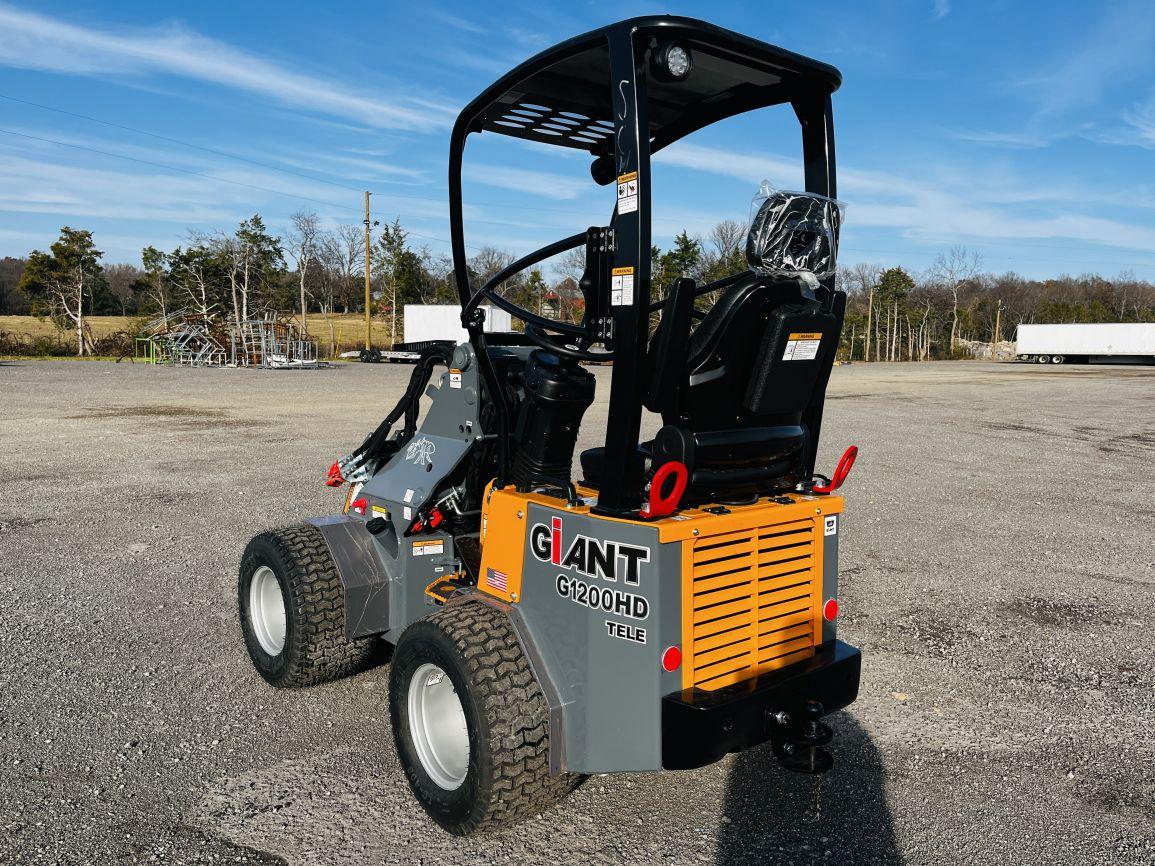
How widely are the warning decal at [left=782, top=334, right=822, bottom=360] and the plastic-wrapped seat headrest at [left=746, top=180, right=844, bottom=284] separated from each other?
237 millimetres

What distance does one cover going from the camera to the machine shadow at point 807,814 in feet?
10.2

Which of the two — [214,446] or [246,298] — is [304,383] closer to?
[214,446]

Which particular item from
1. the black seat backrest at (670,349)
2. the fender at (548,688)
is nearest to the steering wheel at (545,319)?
the black seat backrest at (670,349)

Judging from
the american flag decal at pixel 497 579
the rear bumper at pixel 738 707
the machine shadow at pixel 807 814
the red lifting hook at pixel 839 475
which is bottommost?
the machine shadow at pixel 807 814

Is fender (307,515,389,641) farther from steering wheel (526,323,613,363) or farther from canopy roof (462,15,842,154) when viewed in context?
canopy roof (462,15,842,154)

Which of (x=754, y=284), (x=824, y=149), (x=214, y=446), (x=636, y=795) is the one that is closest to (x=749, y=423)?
(x=754, y=284)

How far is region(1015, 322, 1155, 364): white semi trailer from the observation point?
5894 centimetres

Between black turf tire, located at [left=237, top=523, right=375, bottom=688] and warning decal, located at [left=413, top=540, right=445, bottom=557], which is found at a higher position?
warning decal, located at [left=413, top=540, right=445, bottom=557]

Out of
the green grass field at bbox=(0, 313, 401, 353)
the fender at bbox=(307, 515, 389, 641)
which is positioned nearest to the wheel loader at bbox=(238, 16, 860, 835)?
the fender at bbox=(307, 515, 389, 641)

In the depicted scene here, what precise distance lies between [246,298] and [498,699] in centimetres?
5246

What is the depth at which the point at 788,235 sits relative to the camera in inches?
119

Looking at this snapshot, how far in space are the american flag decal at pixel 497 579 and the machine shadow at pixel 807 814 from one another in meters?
1.23

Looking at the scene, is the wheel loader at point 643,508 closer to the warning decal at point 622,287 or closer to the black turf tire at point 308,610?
the warning decal at point 622,287

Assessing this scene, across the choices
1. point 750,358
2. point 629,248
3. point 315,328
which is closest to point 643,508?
point 750,358
